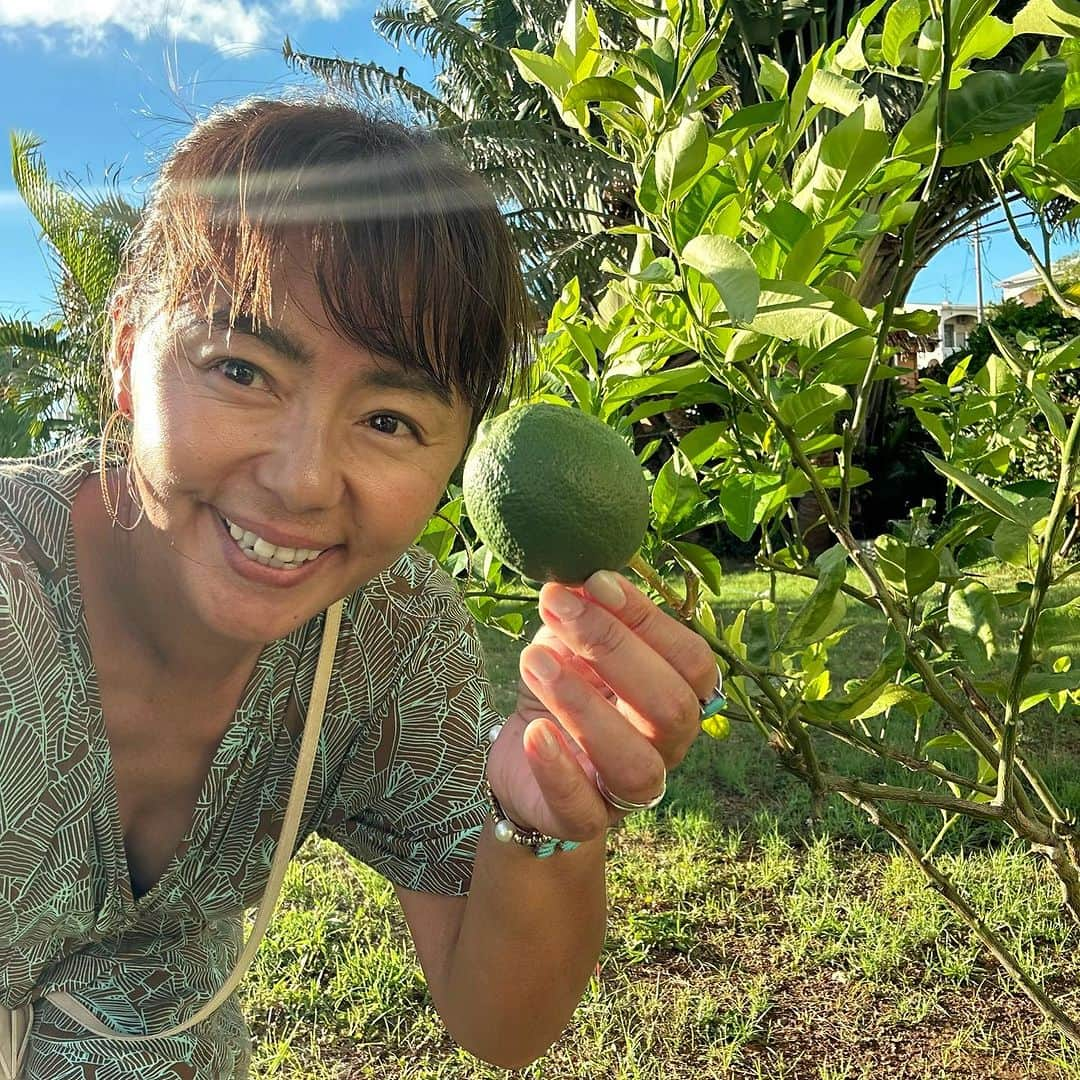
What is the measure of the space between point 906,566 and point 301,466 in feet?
2.74

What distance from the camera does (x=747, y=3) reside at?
6109 mm

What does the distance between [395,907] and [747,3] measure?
18.1 feet

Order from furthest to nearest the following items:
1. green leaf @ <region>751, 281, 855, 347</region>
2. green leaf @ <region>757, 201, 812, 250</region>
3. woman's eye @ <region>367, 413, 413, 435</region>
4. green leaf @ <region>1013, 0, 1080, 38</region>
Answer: woman's eye @ <region>367, 413, 413, 435</region>, green leaf @ <region>1013, 0, 1080, 38</region>, green leaf @ <region>757, 201, 812, 250</region>, green leaf @ <region>751, 281, 855, 347</region>

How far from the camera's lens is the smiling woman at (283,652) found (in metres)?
→ 1.29

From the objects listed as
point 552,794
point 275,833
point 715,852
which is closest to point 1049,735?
point 715,852

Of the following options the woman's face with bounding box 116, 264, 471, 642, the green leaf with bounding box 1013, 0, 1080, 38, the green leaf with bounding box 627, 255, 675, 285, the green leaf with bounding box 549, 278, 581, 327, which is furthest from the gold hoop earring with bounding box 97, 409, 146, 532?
the green leaf with bounding box 1013, 0, 1080, 38

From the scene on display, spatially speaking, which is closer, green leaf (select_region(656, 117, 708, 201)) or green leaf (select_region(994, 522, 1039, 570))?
green leaf (select_region(656, 117, 708, 201))

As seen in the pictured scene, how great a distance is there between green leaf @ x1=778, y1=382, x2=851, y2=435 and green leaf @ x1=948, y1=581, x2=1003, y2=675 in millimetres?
330

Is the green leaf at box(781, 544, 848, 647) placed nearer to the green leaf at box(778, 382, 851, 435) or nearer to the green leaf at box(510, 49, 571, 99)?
the green leaf at box(778, 382, 851, 435)

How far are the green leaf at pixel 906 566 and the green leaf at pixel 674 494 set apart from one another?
310 mm

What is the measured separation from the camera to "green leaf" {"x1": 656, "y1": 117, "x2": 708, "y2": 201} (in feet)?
3.18

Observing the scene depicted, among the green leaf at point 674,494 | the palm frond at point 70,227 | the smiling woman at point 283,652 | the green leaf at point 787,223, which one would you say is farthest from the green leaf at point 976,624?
the palm frond at point 70,227

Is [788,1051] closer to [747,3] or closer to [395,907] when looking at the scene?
[395,907]

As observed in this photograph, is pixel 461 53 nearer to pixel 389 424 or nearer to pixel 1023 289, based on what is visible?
pixel 1023 289
